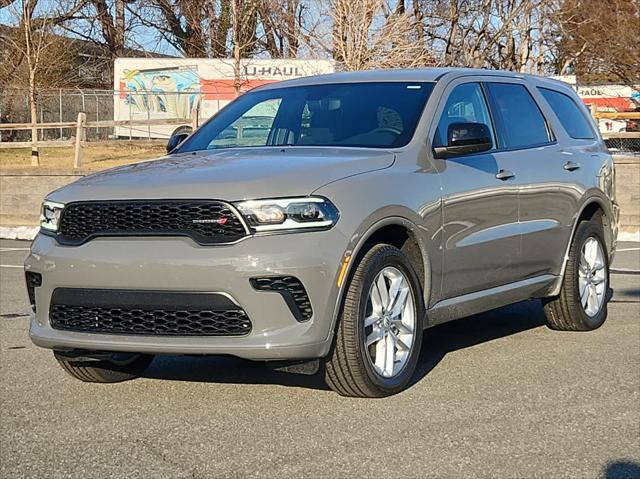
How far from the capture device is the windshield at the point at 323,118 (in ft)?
20.3

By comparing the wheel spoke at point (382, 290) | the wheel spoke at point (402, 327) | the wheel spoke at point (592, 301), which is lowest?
the wheel spoke at point (592, 301)

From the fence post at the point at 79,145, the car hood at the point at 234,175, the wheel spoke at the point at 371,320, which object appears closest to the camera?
the car hood at the point at 234,175

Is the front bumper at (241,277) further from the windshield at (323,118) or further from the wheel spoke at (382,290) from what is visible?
the windshield at (323,118)

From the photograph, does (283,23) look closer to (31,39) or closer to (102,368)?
(31,39)

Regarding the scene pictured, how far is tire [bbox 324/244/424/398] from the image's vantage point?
5.18 m

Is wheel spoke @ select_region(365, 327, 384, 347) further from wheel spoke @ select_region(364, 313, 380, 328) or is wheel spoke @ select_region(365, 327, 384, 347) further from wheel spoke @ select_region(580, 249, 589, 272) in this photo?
wheel spoke @ select_region(580, 249, 589, 272)

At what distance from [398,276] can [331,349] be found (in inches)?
25.4

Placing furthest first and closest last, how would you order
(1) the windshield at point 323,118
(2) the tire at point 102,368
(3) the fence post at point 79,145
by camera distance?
(3) the fence post at point 79,145, (1) the windshield at point 323,118, (2) the tire at point 102,368

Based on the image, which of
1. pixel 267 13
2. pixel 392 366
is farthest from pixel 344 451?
pixel 267 13

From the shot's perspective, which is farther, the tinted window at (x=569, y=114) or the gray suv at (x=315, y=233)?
the tinted window at (x=569, y=114)

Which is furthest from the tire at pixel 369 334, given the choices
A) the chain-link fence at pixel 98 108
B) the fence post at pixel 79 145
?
the chain-link fence at pixel 98 108

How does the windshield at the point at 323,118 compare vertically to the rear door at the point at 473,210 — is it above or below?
above

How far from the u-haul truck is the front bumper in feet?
98.1

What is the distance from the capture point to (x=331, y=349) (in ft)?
17.0
